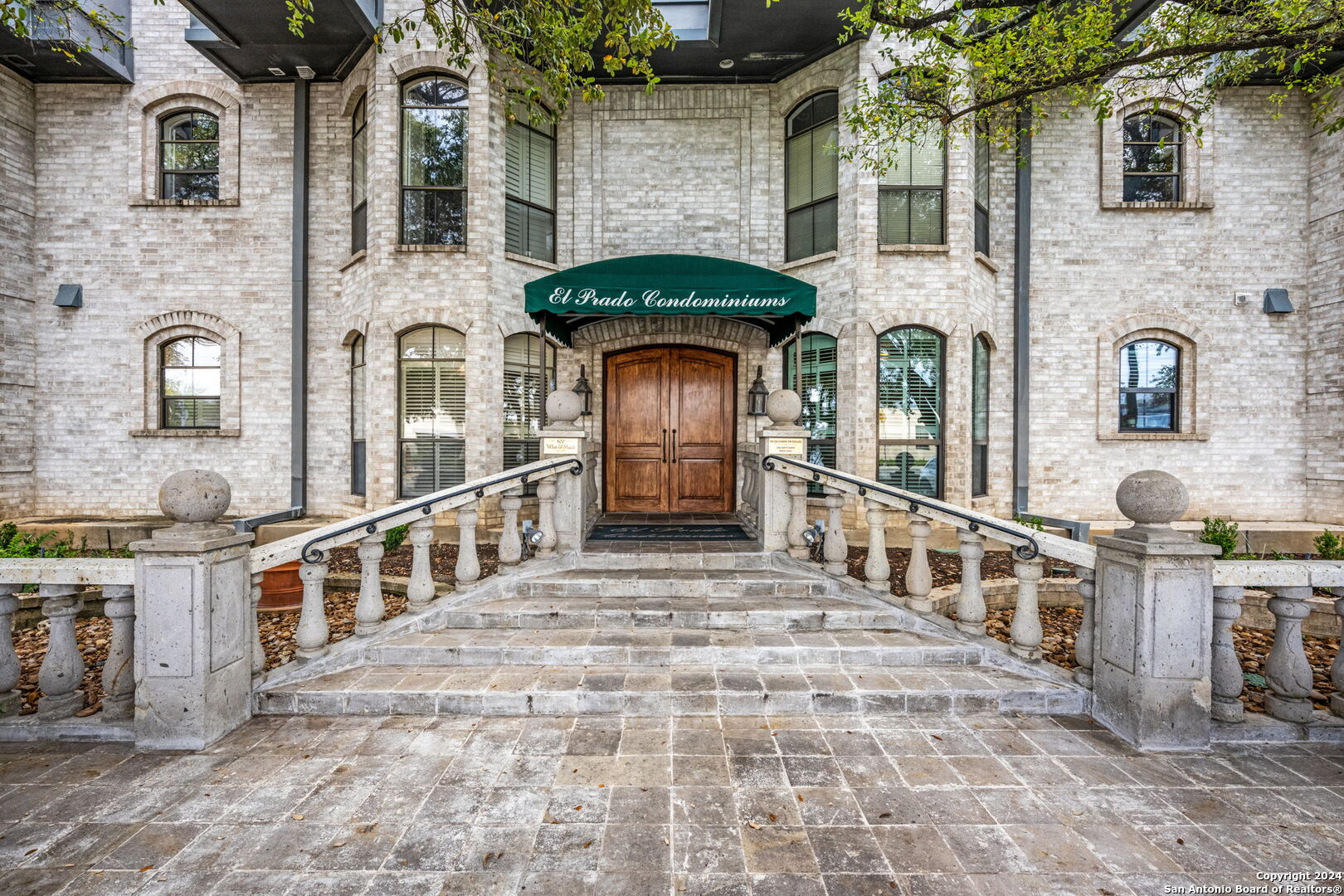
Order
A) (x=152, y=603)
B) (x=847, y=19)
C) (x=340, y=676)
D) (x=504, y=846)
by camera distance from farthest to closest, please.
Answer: (x=847, y=19)
(x=340, y=676)
(x=152, y=603)
(x=504, y=846)

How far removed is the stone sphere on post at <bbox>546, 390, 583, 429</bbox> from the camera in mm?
5320

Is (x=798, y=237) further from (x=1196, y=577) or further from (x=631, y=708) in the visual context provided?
(x=631, y=708)

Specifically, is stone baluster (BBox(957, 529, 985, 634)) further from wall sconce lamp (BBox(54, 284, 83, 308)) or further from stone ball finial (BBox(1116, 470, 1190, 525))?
wall sconce lamp (BBox(54, 284, 83, 308))

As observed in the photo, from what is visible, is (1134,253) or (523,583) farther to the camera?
(1134,253)

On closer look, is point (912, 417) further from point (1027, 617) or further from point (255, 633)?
point (255, 633)

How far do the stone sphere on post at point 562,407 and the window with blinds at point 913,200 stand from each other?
5044 mm

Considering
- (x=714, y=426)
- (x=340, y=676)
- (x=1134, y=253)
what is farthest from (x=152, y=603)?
(x=1134, y=253)

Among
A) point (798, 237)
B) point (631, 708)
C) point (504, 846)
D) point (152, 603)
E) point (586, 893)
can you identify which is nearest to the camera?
point (586, 893)

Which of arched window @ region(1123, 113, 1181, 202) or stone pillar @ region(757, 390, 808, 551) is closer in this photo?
stone pillar @ region(757, 390, 808, 551)

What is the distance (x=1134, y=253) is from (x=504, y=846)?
10.9m

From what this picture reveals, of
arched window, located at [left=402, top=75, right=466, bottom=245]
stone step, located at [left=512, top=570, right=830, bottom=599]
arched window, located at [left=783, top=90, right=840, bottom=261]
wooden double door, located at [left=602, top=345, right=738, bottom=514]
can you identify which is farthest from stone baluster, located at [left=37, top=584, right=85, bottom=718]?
arched window, located at [left=783, top=90, right=840, bottom=261]

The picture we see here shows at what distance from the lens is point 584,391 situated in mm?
7848

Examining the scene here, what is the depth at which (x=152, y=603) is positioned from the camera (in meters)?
3.00

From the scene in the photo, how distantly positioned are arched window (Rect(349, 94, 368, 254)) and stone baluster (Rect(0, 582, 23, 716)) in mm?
5108
